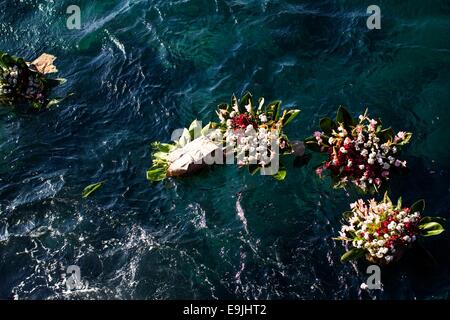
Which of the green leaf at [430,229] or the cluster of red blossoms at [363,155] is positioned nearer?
the green leaf at [430,229]

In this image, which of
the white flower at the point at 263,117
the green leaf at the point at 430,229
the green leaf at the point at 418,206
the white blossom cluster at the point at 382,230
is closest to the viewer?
the white blossom cluster at the point at 382,230

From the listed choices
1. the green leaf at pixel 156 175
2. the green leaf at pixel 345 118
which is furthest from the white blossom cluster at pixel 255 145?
the green leaf at pixel 156 175

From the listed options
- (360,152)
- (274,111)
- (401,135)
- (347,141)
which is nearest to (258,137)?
(274,111)

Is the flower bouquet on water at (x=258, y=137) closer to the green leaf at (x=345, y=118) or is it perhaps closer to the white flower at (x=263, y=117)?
the white flower at (x=263, y=117)

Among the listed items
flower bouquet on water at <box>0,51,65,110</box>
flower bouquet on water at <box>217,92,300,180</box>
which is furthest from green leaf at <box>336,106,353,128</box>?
flower bouquet on water at <box>0,51,65,110</box>

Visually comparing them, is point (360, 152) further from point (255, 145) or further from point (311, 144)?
point (255, 145)
